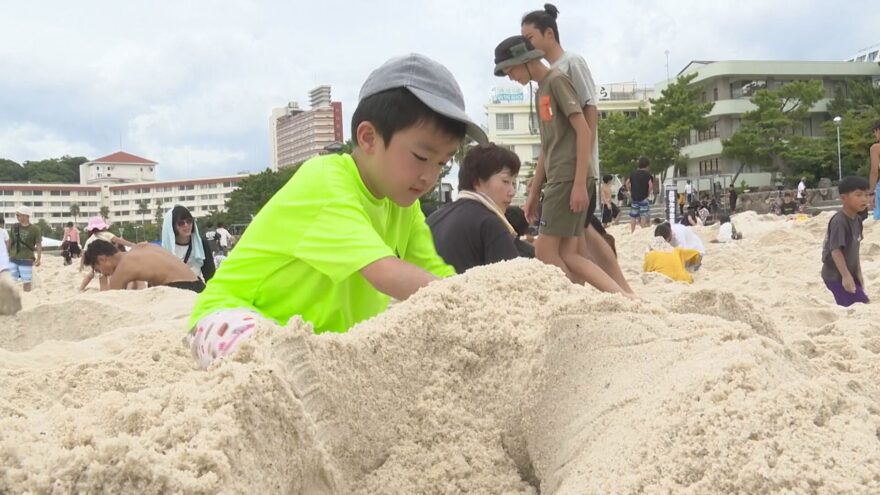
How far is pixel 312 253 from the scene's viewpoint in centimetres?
201

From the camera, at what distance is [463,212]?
3.80 meters

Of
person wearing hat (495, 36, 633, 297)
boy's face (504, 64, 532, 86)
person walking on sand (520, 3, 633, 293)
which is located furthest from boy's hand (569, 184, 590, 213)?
boy's face (504, 64, 532, 86)

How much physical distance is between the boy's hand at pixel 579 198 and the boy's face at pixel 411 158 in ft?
6.77

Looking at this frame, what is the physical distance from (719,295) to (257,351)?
140 centimetres

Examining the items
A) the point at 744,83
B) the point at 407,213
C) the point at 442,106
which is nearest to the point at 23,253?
the point at 407,213

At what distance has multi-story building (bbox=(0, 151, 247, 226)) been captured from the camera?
123m

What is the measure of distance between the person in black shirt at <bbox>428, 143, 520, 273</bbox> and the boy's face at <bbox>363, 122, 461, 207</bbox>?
4.62 ft

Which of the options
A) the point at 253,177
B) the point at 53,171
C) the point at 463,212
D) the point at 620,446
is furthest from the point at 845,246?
the point at 53,171

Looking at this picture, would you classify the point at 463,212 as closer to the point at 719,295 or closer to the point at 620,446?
the point at 719,295

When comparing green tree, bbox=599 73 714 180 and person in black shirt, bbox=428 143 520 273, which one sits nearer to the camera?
person in black shirt, bbox=428 143 520 273

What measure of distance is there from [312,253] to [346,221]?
0.41 feet

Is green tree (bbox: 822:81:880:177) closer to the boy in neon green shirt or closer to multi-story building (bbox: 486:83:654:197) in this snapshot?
multi-story building (bbox: 486:83:654:197)

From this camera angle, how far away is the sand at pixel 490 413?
39.2 inches

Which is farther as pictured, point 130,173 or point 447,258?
point 130,173
